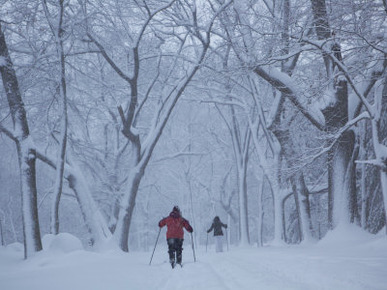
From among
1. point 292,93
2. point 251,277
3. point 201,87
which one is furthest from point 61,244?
point 201,87

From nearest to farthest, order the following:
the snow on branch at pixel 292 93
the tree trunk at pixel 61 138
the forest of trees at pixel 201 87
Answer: the forest of trees at pixel 201 87
the snow on branch at pixel 292 93
the tree trunk at pixel 61 138

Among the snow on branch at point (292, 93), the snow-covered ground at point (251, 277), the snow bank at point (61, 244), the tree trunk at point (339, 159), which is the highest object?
the snow on branch at point (292, 93)

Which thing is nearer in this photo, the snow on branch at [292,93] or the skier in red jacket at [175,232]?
the skier in red jacket at [175,232]

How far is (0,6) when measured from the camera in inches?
380

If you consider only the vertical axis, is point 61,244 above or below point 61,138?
below

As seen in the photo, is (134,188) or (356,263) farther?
(134,188)

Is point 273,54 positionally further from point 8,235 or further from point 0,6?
point 8,235

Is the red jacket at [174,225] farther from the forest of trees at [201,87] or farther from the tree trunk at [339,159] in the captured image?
the tree trunk at [339,159]

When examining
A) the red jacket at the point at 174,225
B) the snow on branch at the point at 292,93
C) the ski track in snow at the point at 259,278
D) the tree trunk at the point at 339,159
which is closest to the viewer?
the ski track in snow at the point at 259,278

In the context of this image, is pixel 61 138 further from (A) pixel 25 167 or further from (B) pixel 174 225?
(B) pixel 174 225

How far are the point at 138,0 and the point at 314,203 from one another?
15.3 metres

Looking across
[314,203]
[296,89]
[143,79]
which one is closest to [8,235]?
[143,79]

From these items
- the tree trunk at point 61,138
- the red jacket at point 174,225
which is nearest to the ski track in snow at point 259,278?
the red jacket at point 174,225

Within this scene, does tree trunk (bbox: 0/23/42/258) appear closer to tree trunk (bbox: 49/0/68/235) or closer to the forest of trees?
the forest of trees
